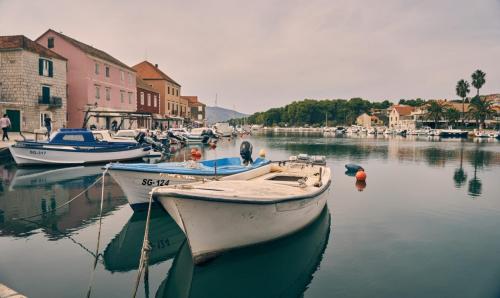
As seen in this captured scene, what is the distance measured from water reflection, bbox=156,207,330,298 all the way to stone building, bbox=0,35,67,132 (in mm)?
33634

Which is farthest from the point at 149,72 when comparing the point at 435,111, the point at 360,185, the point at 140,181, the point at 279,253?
the point at 435,111

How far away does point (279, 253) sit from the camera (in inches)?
372

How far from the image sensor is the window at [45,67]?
37062 millimetres

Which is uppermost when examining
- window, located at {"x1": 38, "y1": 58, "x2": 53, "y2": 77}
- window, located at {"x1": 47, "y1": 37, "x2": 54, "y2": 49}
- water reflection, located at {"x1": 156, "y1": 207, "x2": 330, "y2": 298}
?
window, located at {"x1": 47, "y1": 37, "x2": 54, "y2": 49}

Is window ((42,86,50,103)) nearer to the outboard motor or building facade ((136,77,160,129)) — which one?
building facade ((136,77,160,129))

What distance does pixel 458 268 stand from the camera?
349 inches

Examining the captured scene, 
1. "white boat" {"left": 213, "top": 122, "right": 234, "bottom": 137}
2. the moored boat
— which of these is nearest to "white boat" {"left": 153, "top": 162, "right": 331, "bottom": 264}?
"white boat" {"left": 213, "top": 122, "right": 234, "bottom": 137}

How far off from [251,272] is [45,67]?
126ft

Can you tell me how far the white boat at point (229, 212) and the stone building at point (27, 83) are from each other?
3327 cm

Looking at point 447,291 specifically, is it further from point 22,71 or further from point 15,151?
point 22,71

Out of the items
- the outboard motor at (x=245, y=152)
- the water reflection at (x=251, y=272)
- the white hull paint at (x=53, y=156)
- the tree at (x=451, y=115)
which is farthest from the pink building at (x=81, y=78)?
the tree at (x=451, y=115)

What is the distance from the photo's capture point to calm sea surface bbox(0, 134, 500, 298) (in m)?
7.66

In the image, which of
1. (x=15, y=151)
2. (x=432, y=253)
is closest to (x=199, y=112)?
(x=15, y=151)

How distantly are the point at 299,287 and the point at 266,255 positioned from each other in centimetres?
153
